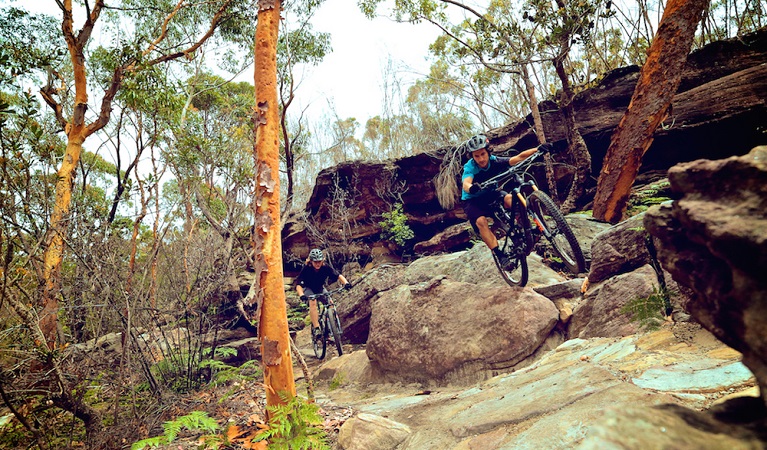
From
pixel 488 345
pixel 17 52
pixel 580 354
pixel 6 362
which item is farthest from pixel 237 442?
pixel 17 52

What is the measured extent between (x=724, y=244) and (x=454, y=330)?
4.51m

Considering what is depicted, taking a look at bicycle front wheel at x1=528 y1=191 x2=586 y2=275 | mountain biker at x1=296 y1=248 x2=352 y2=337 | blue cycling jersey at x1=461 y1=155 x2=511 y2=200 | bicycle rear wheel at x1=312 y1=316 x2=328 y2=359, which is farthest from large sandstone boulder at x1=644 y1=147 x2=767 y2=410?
bicycle rear wheel at x1=312 y1=316 x2=328 y2=359

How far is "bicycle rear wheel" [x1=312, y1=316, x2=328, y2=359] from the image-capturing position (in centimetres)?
852

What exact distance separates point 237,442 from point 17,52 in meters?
8.27

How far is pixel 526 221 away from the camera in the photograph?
5.45m

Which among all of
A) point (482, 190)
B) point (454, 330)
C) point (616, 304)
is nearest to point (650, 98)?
point (482, 190)

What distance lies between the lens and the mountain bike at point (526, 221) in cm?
517

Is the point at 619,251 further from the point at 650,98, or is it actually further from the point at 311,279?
the point at 311,279

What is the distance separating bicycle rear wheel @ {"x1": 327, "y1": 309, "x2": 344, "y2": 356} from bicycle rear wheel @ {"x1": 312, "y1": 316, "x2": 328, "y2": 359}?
33 centimetres

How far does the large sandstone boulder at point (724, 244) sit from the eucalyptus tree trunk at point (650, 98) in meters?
5.97

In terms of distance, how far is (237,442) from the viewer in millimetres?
3869

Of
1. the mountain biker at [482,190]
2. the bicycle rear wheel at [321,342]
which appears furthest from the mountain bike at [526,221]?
the bicycle rear wheel at [321,342]

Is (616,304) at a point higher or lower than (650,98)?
lower

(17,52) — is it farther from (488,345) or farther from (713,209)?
(713,209)
